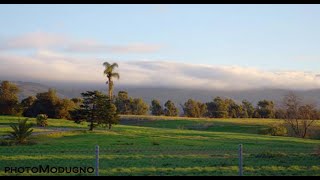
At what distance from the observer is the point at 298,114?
2805 inches

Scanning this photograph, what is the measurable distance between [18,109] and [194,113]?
2334 inches

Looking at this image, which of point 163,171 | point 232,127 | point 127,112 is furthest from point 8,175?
point 127,112

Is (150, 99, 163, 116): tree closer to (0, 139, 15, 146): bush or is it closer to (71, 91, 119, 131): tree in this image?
(71, 91, 119, 131): tree

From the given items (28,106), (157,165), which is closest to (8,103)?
(28,106)

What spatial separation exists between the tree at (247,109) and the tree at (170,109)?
67.0 ft

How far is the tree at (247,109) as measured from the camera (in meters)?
127

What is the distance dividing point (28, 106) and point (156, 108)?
181 ft

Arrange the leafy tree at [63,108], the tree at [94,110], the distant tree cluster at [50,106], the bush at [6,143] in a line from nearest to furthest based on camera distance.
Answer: the bush at [6,143] → the tree at [94,110] → the leafy tree at [63,108] → the distant tree cluster at [50,106]

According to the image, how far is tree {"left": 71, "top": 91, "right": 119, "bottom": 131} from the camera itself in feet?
155

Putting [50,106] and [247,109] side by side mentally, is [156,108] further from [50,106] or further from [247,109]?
[50,106]

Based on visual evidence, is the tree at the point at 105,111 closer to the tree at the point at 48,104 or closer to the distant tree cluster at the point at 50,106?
the distant tree cluster at the point at 50,106

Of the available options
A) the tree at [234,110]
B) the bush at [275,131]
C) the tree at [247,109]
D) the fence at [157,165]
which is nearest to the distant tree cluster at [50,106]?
the bush at [275,131]

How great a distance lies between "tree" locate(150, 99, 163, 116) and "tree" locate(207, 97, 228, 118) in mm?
14807

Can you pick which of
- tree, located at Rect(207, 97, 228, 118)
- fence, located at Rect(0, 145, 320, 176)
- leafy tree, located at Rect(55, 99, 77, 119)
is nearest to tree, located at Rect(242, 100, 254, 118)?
tree, located at Rect(207, 97, 228, 118)
